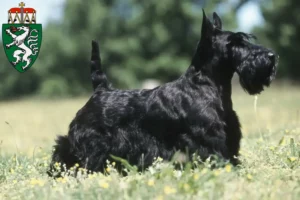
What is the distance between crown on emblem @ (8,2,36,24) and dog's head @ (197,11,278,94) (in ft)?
5.94

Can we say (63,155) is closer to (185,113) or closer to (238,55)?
(185,113)

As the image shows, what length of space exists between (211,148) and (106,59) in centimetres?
2459

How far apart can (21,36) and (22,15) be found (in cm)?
23

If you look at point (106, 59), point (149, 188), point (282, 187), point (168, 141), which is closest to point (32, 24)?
point (168, 141)

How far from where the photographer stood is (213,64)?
12.6ft

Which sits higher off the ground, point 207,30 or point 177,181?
point 207,30

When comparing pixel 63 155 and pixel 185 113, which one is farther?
pixel 63 155

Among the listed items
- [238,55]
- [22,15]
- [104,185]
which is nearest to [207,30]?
[238,55]

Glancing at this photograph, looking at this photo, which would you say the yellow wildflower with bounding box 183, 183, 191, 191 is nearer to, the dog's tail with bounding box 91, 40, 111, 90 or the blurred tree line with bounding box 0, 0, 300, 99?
the dog's tail with bounding box 91, 40, 111, 90

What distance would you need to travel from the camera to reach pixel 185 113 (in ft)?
12.5

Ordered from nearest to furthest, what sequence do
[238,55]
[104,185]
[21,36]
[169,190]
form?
[169,190]
[104,185]
[238,55]
[21,36]

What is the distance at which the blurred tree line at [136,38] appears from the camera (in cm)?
2675

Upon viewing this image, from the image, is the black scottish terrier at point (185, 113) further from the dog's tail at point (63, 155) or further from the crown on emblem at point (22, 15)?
the crown on emblem at point (22, 15)

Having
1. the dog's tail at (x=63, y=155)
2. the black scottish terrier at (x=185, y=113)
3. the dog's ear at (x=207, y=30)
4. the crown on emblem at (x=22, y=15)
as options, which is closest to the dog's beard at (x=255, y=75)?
the black scottish terrier at (x=185, y=113)
